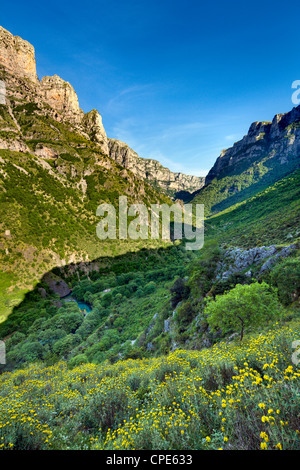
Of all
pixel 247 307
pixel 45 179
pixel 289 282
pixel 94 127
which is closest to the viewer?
pixel 247 307

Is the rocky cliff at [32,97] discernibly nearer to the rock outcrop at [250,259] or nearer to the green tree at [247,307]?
the rock outcrop at [250,259]

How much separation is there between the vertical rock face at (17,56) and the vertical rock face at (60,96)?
32.7 ft

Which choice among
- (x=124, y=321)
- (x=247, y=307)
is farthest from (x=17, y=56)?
(x=247, y=307)

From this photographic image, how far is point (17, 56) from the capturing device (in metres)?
133

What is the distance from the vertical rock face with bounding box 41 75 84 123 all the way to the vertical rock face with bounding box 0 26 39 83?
996cm

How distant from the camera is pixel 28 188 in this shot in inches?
3314

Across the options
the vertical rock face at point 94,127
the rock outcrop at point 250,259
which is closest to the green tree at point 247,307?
the rock outcrop at point 250,259

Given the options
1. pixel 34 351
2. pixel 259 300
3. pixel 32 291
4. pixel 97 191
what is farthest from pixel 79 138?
pixel 259 300

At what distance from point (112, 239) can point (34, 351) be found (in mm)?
66424

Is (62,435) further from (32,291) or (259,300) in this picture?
(32,291)

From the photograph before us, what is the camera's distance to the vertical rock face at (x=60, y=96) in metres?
149

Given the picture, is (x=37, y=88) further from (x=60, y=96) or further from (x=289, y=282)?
(x=289, y=282)

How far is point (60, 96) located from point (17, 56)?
32729 mm

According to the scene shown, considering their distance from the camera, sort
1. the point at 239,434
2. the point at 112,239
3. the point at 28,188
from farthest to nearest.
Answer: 1. the point at 112,239
2. the point at 28,188
3. the point at 239,434
